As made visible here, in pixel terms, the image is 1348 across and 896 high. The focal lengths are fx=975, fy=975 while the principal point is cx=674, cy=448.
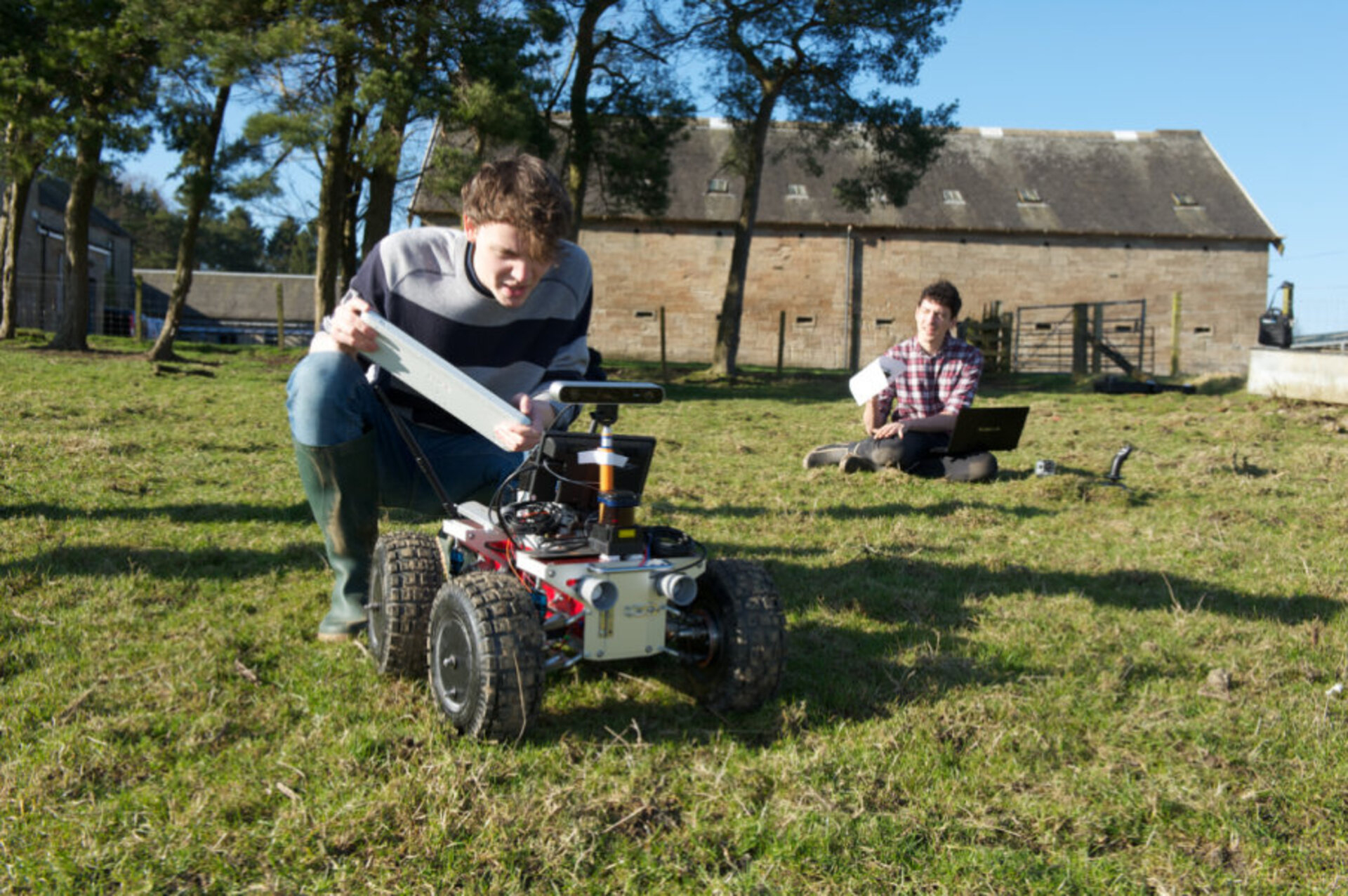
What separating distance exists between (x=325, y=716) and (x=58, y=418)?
290 inches

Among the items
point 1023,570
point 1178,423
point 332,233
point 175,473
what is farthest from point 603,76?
point 1023,570

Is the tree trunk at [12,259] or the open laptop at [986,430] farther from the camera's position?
the tree trunk at [12,259]

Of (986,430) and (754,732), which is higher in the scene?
(986,430)

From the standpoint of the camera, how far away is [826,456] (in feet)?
24.3

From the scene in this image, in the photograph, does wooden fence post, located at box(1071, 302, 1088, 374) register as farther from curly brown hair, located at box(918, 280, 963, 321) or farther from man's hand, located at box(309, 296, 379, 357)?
man's hand, located at box(309, 296, 379, 357)

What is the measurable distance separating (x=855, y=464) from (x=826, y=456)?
33 centimetres

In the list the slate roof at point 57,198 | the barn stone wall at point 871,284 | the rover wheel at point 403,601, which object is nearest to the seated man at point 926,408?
the rover wheel at point 403,601

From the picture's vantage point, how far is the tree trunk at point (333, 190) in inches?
591

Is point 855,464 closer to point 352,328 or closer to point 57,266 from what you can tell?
point 352,328

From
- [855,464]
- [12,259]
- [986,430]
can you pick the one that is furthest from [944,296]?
[12,259]

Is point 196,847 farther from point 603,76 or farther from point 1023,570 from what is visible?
point 603,76

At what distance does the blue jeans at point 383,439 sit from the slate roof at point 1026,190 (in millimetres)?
31339

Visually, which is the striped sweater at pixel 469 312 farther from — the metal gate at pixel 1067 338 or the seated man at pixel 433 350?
the metal gate at pixel 1067 338

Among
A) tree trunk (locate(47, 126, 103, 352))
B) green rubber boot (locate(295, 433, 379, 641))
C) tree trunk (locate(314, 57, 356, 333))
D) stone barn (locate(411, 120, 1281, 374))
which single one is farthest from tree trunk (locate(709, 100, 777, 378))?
green rubber boot (locate(295, 433, 379, 641))
